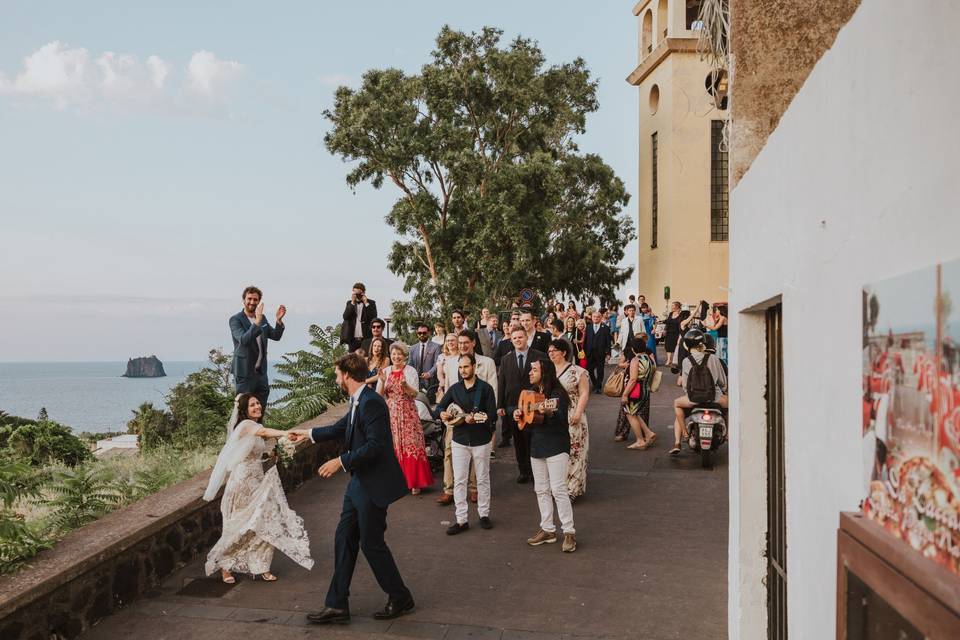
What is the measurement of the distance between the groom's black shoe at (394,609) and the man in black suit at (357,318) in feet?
28.6

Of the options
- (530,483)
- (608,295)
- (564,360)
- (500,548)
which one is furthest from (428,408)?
(608,295)

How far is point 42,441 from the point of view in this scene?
1424 cm

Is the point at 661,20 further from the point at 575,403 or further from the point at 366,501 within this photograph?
the point at 366,501

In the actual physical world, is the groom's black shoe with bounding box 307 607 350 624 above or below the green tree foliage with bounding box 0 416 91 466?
below

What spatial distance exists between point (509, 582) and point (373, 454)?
6.04 feet

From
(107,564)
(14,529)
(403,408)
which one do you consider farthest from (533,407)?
(14,529)

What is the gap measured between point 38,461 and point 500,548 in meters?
9.41

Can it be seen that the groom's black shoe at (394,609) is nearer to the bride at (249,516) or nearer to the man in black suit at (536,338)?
the bride at (249,516)

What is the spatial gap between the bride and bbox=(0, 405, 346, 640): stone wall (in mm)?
567

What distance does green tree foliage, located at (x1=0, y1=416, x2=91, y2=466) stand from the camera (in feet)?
46.2

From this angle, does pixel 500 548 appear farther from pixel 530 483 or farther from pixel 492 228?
pixel 492 228

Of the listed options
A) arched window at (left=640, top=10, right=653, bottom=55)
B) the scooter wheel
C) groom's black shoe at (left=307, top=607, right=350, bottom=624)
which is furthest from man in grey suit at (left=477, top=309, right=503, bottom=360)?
arched window at (left=640, top=10, right=653, bottom=55)

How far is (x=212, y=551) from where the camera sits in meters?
7.61

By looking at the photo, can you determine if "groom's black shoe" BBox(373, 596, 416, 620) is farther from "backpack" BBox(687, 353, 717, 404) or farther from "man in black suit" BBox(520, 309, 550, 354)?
"man in black suit" BBox(520, 309, 550, 354)
